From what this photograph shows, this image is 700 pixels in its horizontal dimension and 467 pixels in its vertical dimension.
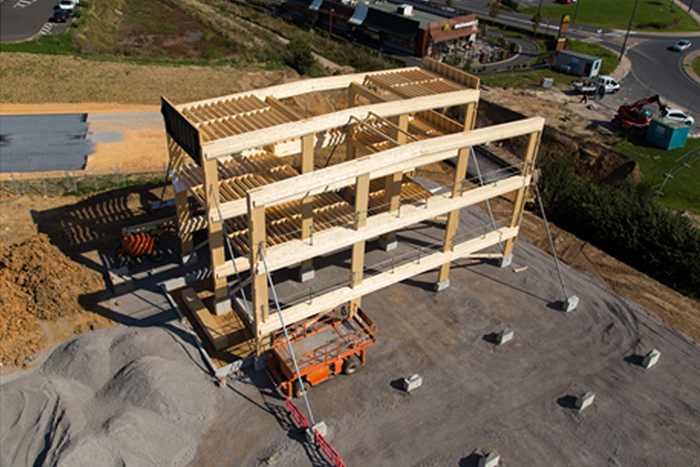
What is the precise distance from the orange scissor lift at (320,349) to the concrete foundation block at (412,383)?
6.93ft

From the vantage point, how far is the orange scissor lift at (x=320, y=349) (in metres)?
20.8

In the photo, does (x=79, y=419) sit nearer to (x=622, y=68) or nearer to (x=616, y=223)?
(x=616, y=223)

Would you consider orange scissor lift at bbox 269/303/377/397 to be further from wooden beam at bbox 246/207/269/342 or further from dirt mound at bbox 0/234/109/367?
dirt mound at bbox 0/234/109/367

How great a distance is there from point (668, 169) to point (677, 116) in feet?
25.7

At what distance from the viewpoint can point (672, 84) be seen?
56.2 meters

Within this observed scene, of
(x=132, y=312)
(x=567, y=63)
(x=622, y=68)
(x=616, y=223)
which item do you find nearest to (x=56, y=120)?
(x=132, y=312)

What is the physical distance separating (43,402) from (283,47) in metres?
50.4

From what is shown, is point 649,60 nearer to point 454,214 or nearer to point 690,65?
point 690,65

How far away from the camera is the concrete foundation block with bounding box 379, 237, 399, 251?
29.8 meters

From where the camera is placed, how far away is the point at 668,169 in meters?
40.5

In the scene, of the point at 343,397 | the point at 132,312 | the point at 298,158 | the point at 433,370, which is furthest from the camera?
the point at 298,158

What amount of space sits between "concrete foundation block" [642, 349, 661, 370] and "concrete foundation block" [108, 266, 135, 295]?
23990 millimetres

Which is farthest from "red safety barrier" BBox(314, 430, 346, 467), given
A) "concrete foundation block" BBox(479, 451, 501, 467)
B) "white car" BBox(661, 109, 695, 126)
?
"white car" BBox(661, 109, 695, 126)

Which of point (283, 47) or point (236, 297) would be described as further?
point (283, 47)
